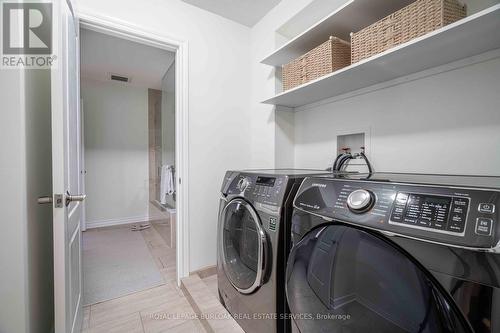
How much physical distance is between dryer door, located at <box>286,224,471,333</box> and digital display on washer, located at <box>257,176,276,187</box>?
334mm

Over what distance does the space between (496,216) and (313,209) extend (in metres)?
0.46

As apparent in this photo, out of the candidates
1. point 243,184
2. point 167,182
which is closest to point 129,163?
point 167,182

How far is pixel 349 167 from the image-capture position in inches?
60.8

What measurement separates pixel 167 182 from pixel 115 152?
138 centimetres

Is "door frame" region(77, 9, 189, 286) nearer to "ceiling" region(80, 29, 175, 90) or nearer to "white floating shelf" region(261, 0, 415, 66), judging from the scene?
"white floating shelf" region(261, 0, 415, 66)

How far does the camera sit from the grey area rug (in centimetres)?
179

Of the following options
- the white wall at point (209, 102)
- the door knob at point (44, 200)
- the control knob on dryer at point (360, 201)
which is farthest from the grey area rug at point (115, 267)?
the control knob on dryer at point (360, 201)

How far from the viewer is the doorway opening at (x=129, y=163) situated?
1993 mm

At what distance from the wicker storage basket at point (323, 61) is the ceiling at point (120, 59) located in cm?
174

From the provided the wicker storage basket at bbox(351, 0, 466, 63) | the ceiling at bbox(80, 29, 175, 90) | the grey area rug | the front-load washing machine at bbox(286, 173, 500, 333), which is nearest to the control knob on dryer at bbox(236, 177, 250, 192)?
the front-load washing machine at bbox(286, 173, 500, 333)

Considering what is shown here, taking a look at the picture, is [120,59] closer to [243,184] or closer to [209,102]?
[209,102]

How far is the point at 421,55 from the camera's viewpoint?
102 centimetres

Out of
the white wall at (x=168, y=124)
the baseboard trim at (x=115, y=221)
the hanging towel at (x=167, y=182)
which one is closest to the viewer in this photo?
the white wall at (x=168, y=124)

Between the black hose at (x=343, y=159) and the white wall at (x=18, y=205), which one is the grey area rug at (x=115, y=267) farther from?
the black hose at (x=343, y=159)
